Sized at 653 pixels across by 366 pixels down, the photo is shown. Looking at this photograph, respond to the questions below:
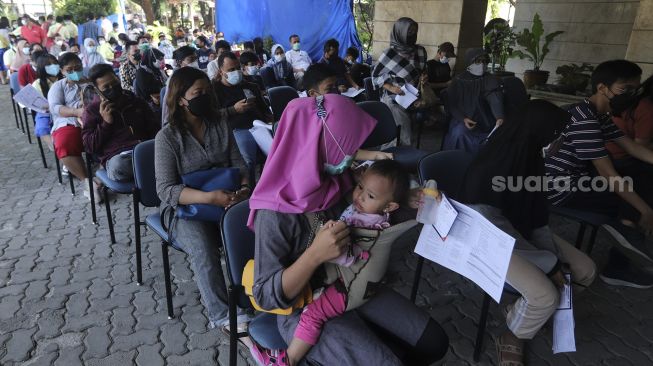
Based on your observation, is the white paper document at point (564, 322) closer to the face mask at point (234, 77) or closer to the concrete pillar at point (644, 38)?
the face mask at point (234, 77)

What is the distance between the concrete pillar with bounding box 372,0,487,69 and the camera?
7.26m

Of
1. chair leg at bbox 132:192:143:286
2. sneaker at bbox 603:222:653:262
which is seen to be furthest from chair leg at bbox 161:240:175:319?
sneaker at bbox 603:222:653:262

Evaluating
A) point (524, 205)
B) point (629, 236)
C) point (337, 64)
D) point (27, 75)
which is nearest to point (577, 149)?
point (629, 236)

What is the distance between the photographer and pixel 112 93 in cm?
340

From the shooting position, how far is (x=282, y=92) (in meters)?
4.76

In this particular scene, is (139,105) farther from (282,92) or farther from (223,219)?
(223,219)

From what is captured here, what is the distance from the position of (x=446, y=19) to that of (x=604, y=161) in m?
5.44

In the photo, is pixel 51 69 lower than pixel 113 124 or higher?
higher

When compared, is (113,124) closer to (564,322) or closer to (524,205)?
(524,205)

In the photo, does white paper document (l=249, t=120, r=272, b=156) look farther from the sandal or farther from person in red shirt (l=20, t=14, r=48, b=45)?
person in red shirt (l=20, t=14, r=48, b=45)

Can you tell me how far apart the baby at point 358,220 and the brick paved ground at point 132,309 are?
40 centimetres

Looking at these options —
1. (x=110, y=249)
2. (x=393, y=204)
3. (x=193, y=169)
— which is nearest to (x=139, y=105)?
(x=110, y=249)

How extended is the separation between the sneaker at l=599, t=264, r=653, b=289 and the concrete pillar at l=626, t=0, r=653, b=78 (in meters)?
3.27

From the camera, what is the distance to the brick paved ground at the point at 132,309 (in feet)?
7.97
